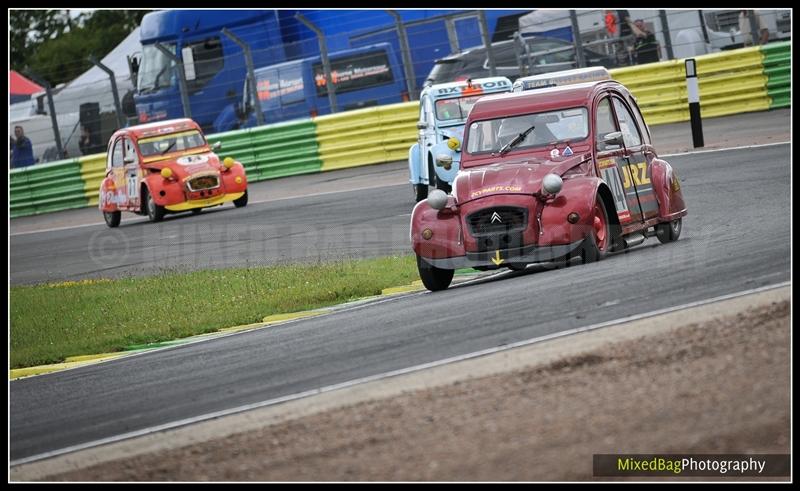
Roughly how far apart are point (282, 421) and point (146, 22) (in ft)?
86.6

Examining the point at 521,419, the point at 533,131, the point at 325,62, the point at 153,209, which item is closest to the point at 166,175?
the point at 153,209

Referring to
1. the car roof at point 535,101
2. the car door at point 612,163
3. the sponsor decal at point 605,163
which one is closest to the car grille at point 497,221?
the car door at point 612,163

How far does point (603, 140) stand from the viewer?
11.5m

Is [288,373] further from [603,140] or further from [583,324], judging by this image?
[603,140]

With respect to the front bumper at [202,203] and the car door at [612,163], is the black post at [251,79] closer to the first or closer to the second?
the front bumper at [202,203]

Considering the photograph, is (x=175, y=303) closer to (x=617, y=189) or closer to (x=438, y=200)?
(x=438, y=200)

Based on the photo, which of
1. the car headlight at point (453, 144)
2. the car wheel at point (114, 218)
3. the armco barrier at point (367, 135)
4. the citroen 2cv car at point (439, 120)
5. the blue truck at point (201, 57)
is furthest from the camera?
the blue truck at point (201, 57)

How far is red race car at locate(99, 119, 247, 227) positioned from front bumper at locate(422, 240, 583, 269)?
12.9 m

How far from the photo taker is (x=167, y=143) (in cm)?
2338

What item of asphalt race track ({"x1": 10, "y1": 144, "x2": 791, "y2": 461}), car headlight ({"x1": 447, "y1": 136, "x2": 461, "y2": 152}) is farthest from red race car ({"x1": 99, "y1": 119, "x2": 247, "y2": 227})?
asphalt race track ({"x1": 10, "y1": 144, "x2": 791, "y2": 461})

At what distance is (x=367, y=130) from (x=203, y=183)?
495 centimetres

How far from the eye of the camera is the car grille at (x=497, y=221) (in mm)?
10406

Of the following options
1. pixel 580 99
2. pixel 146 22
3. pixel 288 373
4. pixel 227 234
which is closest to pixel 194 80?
pixel 146 22

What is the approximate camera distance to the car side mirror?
36.9 feet
